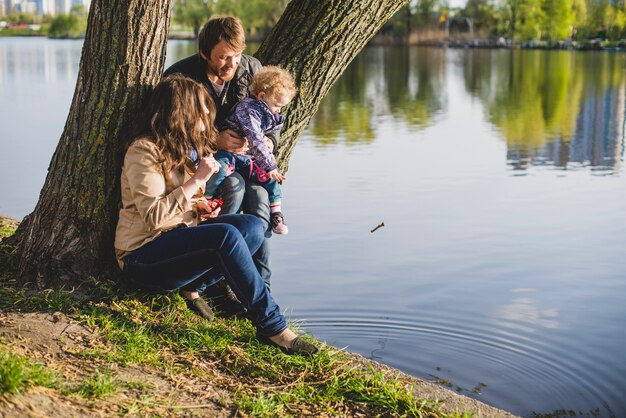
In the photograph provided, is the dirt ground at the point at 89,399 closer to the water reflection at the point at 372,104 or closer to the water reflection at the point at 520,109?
the water reflection at the point at 520,109

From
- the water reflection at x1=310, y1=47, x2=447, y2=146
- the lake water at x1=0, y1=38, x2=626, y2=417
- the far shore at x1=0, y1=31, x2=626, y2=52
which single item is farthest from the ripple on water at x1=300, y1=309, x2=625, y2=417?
the far shore at x1=0, y1=31, x2=626, y2=52

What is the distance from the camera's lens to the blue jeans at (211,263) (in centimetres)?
404

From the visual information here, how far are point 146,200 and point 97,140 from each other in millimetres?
560

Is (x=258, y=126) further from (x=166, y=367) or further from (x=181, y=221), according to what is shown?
(x=166, y=367)

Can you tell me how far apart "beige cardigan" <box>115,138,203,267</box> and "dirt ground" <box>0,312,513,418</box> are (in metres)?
0.51

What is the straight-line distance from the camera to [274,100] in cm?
462

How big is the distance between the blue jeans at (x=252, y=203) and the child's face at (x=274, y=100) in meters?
0.42

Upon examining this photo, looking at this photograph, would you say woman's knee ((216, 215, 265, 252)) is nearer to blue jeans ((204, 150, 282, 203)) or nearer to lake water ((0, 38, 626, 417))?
blue jeans ((204, 150, 282, 203))

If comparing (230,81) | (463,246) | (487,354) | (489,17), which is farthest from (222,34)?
(489,17)

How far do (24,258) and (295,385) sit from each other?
1.67 metres

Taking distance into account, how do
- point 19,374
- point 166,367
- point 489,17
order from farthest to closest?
point 489,17 < point 166,367 < point 19,374

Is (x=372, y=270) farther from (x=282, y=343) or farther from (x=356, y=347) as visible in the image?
(x=282, y=343)

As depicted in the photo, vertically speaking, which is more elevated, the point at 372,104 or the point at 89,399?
the point at 372,104

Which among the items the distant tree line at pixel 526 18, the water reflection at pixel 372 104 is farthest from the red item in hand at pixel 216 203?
the distant tree line at pixel 526 18
